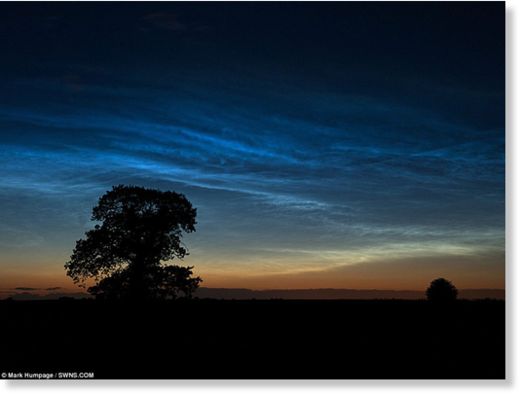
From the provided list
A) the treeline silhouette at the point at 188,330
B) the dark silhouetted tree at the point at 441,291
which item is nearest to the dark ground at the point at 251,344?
the treeline silhouette at the point at 188,330

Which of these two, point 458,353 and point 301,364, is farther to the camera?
point 458,353

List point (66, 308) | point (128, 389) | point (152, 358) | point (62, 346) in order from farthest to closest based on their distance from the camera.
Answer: point (66, 308) → point (62, 346) → point (152, 358) → point (128, 389)

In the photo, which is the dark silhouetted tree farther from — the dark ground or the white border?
the white border

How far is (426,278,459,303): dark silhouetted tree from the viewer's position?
27906 mm

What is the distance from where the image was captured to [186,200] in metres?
27.4

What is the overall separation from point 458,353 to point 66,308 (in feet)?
56.5

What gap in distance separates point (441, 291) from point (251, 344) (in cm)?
1382

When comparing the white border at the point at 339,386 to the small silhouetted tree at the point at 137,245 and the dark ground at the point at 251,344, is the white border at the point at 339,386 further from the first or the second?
the small silhouetted tree at the point at 137,245

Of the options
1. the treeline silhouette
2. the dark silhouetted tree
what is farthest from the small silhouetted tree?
the dark silhouetted tree

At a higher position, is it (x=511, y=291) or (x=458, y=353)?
(x=511, y=291)

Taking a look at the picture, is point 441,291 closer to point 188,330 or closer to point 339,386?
point 188,330

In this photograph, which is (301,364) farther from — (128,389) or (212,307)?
(212,307)

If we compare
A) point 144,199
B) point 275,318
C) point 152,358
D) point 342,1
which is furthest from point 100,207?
point 342,1

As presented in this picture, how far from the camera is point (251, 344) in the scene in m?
17.2
